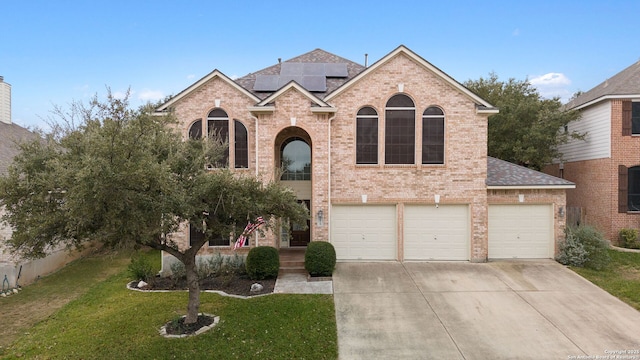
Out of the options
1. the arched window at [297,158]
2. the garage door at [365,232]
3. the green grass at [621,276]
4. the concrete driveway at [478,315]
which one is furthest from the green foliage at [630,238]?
the arched window at [297,158]

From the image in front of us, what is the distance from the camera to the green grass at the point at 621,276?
34.0ft

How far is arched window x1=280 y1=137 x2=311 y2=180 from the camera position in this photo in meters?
16.4

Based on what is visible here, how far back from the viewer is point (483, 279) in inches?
465

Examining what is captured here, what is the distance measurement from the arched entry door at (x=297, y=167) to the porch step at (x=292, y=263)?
1.54m

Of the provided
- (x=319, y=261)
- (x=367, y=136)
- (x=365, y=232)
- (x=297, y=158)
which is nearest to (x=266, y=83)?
(x=297, y=158)

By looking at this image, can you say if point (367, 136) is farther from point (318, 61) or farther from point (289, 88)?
point (318, 61)

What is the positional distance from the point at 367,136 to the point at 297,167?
412 cm

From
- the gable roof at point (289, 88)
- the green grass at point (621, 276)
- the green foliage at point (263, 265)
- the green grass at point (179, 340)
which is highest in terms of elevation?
the gable roof at point (289, 88)

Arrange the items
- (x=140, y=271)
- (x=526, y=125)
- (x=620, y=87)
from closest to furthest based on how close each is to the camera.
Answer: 1. (x=140, y=271)
2. (x=620, y=87)
3. (x=526, y=125)

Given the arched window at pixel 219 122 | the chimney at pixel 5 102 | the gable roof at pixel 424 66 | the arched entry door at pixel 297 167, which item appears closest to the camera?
the gable roof at pixel 424 66

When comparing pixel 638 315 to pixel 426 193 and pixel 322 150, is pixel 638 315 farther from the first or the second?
pixel 322 150

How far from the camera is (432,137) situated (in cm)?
1391

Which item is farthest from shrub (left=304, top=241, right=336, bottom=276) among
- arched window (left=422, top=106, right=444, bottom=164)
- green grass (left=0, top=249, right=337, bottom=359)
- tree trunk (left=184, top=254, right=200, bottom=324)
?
arched window (left=422, top=106, right=444, bottom=164)

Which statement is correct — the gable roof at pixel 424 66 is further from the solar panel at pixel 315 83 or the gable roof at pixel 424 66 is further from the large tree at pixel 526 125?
the large tree at pixel 526 125
